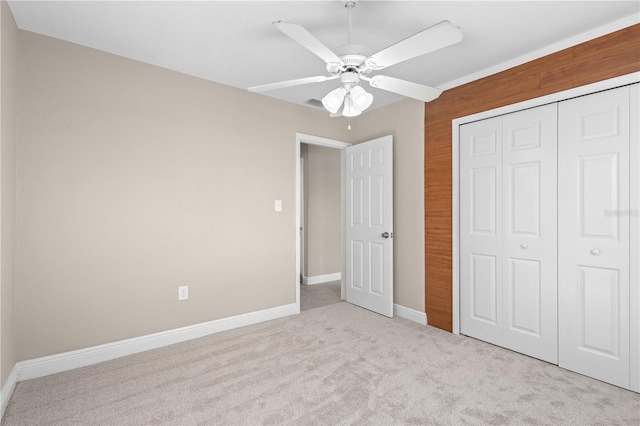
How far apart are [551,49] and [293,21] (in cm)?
195

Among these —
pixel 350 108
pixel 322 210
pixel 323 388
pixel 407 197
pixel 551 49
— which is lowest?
pixel 323 388

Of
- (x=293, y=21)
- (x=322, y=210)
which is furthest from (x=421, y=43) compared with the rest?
(x=322, y=210)

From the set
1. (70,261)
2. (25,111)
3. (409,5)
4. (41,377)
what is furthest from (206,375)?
(409,5)

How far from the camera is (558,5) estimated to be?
1938 millimetres

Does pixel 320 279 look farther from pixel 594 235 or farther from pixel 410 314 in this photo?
pixel 594 235

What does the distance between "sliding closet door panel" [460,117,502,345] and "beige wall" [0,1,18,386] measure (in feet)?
11.1

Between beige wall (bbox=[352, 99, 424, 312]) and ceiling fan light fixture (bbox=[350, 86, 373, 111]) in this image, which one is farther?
beige wall (bbox=[352, 99, 424, 312])

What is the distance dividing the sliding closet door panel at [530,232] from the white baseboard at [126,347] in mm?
2328

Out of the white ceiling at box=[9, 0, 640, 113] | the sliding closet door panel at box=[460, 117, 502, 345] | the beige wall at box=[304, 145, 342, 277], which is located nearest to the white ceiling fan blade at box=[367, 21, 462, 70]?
the white ceiling at box=[9, 0, 640, 113]

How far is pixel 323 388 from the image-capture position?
82.5 inches

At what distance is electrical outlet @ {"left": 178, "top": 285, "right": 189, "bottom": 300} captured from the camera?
2883mm

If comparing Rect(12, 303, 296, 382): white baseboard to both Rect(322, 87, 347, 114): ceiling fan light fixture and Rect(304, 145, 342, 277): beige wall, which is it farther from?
Rect(322, 87, 347, 114): ceiling fan light fixture

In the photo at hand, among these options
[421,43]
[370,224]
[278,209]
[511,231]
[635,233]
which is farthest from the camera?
[370,224]

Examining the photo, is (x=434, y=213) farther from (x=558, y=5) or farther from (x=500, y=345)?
(x=558, y=5)
